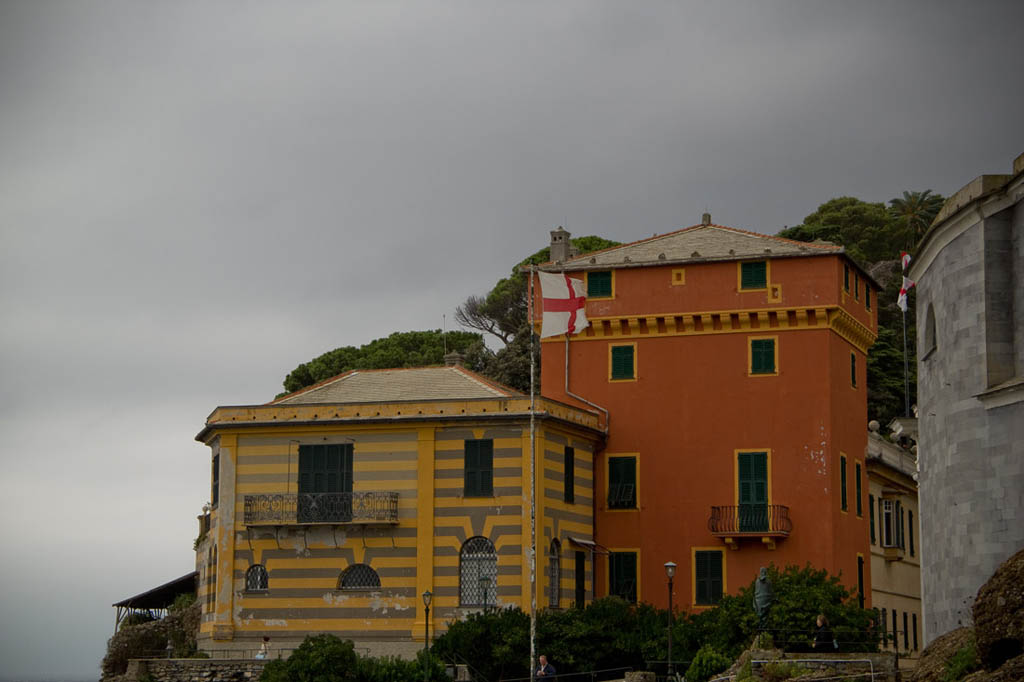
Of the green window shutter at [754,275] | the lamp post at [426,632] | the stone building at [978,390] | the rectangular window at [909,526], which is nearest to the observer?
the stone building at [978,390]

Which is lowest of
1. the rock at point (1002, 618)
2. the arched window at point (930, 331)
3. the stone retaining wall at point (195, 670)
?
the stone retaining wall at point (195, 670)

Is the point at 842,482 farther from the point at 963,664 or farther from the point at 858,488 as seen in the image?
the point at 963,664

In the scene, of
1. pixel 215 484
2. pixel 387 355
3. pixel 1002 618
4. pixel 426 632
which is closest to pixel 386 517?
pixel 426 632

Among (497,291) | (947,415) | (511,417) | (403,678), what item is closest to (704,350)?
(511,417)

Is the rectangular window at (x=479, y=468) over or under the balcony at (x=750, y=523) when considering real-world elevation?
over

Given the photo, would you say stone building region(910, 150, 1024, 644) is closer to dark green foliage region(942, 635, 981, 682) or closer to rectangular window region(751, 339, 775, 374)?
dark green foliage region(942, 635, 981, 682)

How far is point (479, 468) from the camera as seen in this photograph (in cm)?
4656

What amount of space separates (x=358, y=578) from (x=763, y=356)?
1470 centimetres

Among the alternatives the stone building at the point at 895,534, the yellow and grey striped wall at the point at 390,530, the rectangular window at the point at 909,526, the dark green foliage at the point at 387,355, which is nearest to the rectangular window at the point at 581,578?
the yellow and grey striped wall at the point at 390,530

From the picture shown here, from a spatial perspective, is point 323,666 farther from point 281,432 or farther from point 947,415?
point 947,415

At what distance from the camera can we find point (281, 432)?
47812 millimetres

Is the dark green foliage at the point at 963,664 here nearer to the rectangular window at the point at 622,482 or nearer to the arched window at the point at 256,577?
the rectangular window at the point at 622,482

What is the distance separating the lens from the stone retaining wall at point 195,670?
44.0 m

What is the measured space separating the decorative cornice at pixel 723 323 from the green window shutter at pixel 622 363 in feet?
1.45
